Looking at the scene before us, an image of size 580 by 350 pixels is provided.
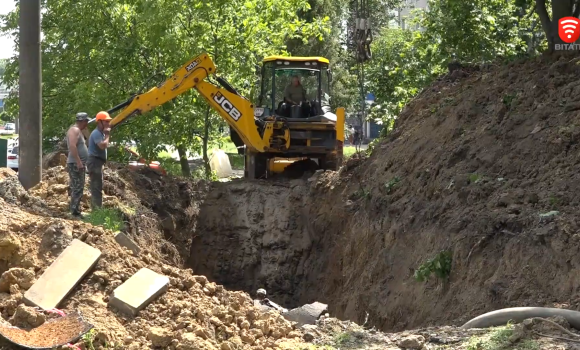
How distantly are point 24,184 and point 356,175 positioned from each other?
612cm

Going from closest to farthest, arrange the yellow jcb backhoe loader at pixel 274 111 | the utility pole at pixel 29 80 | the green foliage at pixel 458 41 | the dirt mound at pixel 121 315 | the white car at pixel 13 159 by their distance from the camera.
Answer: the dirt mound at pixel 121 315
the utility pole at pixel 29 80
the yellow jcb backhoe loader at pixel 274 111
the green foliage at pixel 458 41
the white car at pixel 13 159

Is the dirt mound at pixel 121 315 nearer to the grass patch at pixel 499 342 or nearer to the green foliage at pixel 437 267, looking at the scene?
the grass patch at pixel 499 342

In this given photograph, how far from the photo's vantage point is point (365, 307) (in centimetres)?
1177

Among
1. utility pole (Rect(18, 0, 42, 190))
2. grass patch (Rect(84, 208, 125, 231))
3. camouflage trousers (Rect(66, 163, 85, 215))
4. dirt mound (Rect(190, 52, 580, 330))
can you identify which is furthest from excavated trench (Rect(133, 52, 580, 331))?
camouflage trousers (Rect(66, 163, 85, 215))

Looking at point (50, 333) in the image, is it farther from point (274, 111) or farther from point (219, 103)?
point (274, 111)

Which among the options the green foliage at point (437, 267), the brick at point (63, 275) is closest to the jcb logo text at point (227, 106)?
the green foliage at point (437, 267)

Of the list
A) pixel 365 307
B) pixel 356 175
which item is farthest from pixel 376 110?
pixel 365 307

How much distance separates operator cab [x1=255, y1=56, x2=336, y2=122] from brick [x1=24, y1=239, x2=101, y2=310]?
11.8 metres

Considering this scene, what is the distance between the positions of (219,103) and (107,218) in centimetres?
662

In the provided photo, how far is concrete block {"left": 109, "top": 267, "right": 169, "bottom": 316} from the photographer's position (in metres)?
7.50

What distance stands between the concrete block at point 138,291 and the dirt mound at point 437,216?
10.1ft

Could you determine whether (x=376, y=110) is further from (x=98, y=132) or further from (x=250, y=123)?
(x=98, y=132)

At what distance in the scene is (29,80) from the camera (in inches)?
508

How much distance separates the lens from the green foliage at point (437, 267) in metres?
10.0
